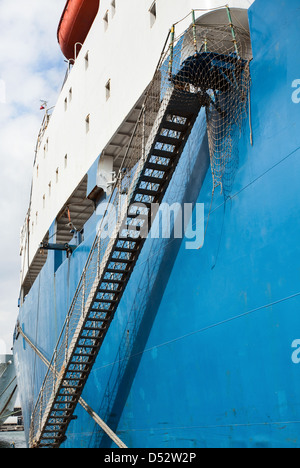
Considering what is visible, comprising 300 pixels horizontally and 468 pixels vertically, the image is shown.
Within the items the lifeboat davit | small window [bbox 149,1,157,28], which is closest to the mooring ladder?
small window [bbox 149,1,157,28]

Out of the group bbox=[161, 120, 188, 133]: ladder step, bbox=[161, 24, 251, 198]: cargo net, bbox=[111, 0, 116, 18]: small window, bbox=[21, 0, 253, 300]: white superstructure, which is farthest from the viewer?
bbox=[111, 0, 116, 18]: small window

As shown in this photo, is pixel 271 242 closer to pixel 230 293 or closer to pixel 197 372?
pixel 230 293

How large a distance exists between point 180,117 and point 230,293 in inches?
110

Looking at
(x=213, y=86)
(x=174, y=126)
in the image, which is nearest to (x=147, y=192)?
(x=174, y=126)

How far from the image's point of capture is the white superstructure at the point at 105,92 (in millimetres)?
8047

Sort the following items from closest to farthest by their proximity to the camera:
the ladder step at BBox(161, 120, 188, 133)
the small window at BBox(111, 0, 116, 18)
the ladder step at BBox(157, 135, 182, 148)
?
the ladder step at BBox(161, 120, 188, 133) < the ladder step at BBox(157, 135, 182, 148) < the small window at BBox(111, 0, 116, 18)

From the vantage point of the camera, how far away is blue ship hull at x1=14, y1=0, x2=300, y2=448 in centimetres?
494

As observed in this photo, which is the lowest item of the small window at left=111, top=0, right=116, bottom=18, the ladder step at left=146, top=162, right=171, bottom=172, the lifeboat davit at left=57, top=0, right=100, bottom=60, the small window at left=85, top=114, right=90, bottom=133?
the ladder step at left=146, top=162, right=171, bottom=172

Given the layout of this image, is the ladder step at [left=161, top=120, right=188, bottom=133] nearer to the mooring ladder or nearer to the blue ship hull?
the mooring ladder

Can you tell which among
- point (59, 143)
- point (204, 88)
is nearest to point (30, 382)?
point (59, 143)

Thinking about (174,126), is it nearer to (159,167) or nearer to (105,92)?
(159,167)

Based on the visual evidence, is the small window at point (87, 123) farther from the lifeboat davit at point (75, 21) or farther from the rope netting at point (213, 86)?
the lifeboat davit at point (75, 21)

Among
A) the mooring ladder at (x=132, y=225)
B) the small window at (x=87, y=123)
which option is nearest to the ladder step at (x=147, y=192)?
the mooring ladder at (x=132, y=225)

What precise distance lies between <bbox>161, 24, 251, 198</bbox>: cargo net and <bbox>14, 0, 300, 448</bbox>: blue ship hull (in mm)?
224
